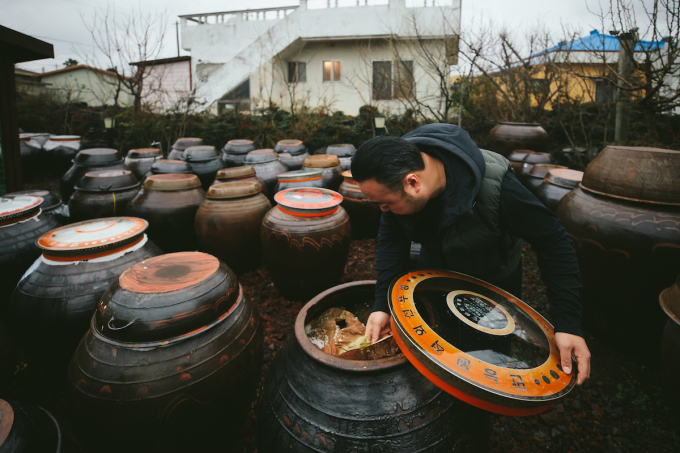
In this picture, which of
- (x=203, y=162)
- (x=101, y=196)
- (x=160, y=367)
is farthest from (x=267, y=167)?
(x=160, y=367)

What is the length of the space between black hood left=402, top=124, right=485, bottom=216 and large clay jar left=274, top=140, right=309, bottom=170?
22.4ft

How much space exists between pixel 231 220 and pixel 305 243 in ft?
4.30

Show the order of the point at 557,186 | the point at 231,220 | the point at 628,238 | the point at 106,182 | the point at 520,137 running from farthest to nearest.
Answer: the point at 520,137 → the point at 106,182 → the point at 557,186 → the point at 231,220 → the point at 628,238

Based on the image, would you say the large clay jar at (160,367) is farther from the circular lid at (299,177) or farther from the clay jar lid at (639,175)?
the circular lid at (299,177)

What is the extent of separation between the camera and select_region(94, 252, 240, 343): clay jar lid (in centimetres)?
193

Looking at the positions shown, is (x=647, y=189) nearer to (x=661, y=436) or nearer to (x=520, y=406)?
(x=661, y=436)

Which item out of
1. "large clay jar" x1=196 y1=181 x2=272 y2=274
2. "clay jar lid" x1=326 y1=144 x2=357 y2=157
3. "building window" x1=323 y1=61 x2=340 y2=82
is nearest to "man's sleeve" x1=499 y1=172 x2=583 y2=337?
"large clay jar" x1=196 y1=181 x2=272 y2=274

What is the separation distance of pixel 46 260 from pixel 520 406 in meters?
3.52

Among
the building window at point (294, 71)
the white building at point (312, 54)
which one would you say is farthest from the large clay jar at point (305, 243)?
the building window at point (294, 71)

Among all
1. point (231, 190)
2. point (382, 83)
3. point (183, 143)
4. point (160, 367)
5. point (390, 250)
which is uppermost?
point (382, 83)

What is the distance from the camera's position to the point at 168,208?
4.76m

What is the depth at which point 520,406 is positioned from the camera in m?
1.13

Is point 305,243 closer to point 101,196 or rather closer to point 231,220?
point 231,220

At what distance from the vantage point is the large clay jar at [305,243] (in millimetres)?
3852
